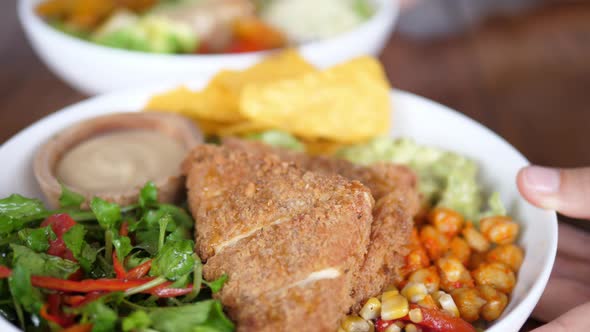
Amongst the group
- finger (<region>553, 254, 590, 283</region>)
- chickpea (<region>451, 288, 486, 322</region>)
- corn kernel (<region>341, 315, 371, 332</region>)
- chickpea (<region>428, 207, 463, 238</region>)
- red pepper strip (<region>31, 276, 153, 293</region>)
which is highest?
red pepper strip (<region>31, 276, 153, 293</region>)

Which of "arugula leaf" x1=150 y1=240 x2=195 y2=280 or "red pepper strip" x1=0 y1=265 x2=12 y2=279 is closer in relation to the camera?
"red pepper strip" x1=0 y1=265 x2=12 y2=279

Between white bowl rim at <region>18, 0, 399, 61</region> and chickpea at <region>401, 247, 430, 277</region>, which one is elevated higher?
white bowl rim at <region>18, 0, 399, 61</region>

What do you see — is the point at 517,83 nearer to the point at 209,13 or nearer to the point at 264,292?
the point at 209,13

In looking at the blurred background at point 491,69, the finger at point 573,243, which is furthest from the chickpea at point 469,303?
the blurred background at point 491,69

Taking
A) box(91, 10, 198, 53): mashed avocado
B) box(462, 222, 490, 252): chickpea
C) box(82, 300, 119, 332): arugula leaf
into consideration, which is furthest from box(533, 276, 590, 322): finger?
box(91, 10, 198, 53): mashed avocado

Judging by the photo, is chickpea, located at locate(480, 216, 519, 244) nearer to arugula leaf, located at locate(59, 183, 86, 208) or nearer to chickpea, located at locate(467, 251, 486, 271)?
chickpea, located at locate(467, 251, 486, 271)

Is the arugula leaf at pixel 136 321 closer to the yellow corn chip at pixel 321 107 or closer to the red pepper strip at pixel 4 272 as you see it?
the red pepper strip at pixel 4 272

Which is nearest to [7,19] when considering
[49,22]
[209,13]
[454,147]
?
[49,22]
